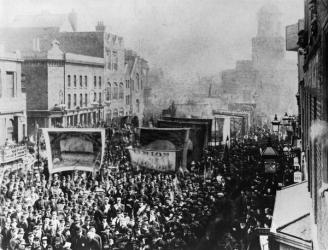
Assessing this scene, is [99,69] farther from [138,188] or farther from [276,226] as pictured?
[276,226]

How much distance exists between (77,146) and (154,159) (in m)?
1.85

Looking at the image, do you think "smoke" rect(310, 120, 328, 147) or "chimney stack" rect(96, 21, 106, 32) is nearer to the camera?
"smoke" rect(310, 120, 328, 147)

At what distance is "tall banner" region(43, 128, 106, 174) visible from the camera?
33.5 ft

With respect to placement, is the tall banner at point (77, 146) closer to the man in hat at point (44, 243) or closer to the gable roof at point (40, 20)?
the man in hat at point (44, 243)

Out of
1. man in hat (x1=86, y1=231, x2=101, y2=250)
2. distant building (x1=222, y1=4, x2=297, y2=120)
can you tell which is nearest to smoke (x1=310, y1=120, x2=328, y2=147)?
distant building (x1=222, y1=4, x2=297, y2=120)

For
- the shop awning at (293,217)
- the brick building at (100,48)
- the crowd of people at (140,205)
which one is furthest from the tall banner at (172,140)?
the shop awning at (293,217)

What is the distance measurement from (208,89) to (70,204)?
13.0ft

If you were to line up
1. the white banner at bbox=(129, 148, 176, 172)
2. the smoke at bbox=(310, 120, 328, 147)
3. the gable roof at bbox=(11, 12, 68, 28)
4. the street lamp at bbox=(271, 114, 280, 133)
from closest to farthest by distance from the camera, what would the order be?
the smoke at bbox=(310, 120, 328, 147) < the street lamp at bbox=(271, 114, 280, 133) < the white banner at bbox=(129, 148, 176, 172) < the gable roof at bbox=(11, 12, 68, 28)

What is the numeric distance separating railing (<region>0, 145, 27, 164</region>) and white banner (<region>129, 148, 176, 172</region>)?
8.80 feet

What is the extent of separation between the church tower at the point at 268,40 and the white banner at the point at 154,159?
278cm

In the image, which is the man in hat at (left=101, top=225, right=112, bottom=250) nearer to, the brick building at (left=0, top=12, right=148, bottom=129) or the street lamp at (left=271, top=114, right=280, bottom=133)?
the brick building at (left=0, top=12, right=148, bottom=129)

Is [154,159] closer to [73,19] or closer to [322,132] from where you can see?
[73,19]

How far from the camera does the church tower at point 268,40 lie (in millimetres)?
8633

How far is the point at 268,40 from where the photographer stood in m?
8.94
